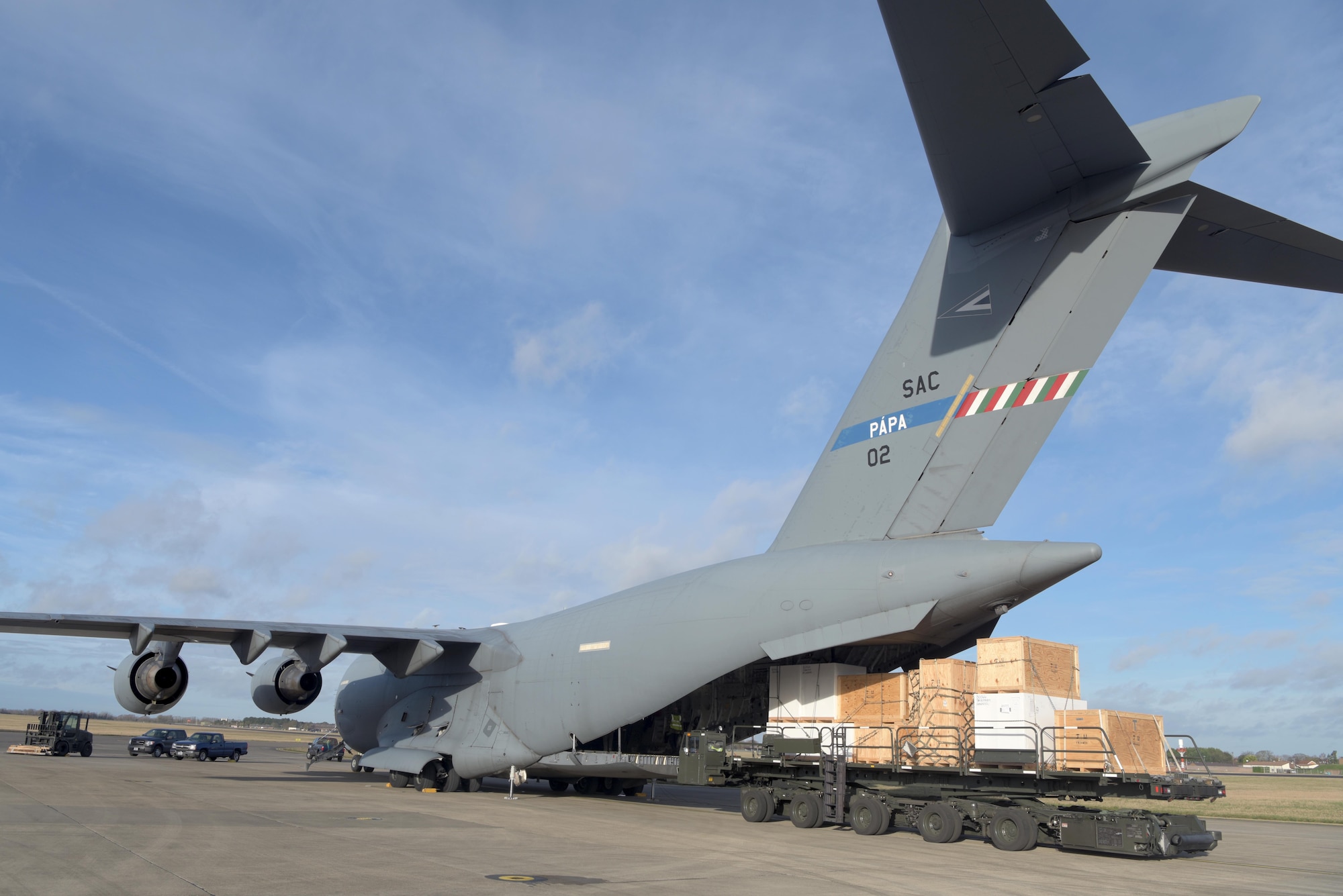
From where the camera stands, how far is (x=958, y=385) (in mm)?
11047

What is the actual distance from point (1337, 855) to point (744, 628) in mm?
8031

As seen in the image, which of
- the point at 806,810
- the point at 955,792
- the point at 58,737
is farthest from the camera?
the point at 58,737

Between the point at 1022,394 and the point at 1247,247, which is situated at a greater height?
the point at 1247,247

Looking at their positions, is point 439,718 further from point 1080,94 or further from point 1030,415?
point 1080,94

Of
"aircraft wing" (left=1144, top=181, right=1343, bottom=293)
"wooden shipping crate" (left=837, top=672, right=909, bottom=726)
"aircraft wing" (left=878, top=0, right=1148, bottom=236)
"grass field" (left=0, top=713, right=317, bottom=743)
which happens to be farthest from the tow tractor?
"aircraft wing" (left=1144, top=181, right=1343, bottom=293)

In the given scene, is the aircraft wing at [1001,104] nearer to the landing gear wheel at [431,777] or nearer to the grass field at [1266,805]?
the grass field at [1266,805]

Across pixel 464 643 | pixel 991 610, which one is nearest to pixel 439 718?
pixel 464 643

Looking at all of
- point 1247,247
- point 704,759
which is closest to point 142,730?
point 704,759

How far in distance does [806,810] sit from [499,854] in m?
4.64

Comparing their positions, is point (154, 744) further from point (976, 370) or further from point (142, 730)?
point (142, 730)

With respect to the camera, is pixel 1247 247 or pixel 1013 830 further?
pixel 1013 830

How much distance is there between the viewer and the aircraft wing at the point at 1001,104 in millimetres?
7449

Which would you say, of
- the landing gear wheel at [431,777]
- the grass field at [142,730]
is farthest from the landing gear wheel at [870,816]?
the grass field at [142,730]

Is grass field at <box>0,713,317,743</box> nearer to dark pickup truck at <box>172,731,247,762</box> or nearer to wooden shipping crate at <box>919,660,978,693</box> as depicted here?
dark pickup truck at <box>172,731,247,762</box>
